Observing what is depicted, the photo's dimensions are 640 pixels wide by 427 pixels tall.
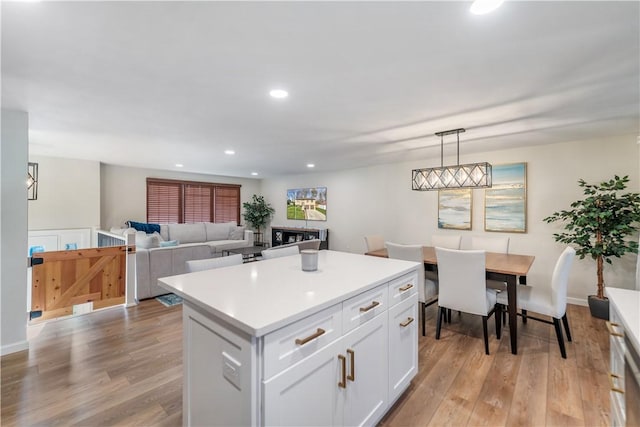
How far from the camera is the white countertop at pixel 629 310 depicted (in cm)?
103

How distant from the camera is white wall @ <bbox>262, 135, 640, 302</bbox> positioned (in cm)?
358

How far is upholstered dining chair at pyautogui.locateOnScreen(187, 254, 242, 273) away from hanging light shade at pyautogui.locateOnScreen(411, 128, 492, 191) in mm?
2424

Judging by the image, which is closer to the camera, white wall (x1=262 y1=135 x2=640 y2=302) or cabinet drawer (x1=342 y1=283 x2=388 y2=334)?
cabinet drawer (x1=342 y1=283 x2=388 y2=334)

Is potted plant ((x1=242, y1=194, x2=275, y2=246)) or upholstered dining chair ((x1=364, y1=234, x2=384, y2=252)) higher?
potted plant ((x1=242, y1=194, x2=275, y2=246))

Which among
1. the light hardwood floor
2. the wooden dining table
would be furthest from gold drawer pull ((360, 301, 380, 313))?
the wooden dining table

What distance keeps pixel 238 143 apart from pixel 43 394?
3130 millimetres

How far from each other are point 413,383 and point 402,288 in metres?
0.83

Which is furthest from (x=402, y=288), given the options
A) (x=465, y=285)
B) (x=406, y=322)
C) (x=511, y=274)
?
(x=511, y=274)

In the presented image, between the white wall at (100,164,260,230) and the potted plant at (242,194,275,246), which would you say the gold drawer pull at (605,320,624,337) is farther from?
the white wall at (100,164,260,230)

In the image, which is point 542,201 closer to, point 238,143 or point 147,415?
point 238,143

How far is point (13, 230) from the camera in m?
2.58

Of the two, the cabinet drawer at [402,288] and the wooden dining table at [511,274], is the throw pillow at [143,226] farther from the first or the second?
the cabinet drawer at [402,288]

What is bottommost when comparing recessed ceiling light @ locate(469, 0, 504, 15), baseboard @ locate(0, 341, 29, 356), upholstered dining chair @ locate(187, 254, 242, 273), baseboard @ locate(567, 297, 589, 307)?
baseboard @ locate(0, 341, 29, 356)

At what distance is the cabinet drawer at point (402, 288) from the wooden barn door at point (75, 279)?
367 centimetres
